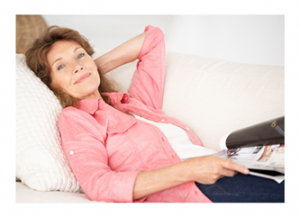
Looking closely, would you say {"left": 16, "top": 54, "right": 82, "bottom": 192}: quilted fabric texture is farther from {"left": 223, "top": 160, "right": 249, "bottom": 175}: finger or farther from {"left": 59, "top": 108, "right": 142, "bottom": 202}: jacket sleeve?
{"left": 223, "top": 160, "right": 249, "bottom": 175}: finger

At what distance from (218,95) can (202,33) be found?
82cm

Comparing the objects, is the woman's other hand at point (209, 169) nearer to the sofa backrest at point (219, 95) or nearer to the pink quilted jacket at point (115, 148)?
the pink quilted jacket at point (115, 148)

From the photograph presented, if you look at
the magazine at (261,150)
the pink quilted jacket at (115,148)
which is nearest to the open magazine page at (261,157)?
the magazine at (261,150)

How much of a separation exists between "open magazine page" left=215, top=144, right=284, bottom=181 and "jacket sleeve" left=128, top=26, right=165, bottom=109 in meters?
0.64

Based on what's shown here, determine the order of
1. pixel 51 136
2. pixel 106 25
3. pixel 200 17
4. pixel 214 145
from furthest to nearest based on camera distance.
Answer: pixel 200 17, pixel 106 25, pixel 214 145, pixel 51 136

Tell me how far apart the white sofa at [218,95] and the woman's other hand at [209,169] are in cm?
43

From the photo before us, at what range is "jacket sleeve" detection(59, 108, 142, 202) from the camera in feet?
2.79

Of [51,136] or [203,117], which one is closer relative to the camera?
[51,136]

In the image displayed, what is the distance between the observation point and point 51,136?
103cm

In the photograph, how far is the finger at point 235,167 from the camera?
805 millimetres

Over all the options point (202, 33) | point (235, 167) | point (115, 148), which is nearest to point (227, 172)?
point (235, 167)

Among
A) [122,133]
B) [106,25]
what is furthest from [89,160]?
[106,25]
